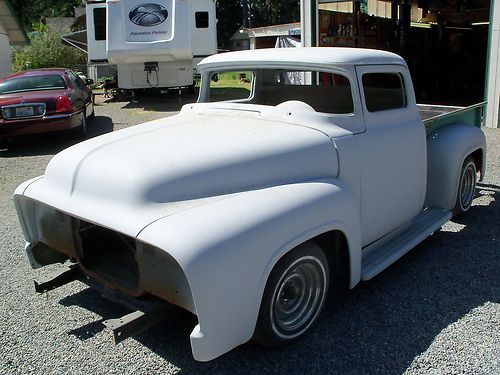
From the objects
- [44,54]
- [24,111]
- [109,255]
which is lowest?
[109,255]

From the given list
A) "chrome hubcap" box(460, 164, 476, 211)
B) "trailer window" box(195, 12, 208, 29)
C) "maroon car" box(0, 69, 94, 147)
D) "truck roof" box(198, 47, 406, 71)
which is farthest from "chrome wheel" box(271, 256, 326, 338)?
"trailer window" box(195, 12, 208, 29)

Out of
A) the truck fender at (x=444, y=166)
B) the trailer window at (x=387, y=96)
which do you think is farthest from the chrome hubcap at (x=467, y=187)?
the trailer window at (x=387, y=96)

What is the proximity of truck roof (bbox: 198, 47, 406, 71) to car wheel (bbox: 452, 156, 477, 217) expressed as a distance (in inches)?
65.4

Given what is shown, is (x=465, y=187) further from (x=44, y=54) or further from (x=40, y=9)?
(x=40, y=9)

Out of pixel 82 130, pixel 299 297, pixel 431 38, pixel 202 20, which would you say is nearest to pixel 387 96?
pixel 299 297

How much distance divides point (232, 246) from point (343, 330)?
1274 mm

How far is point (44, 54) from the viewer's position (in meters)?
27.2

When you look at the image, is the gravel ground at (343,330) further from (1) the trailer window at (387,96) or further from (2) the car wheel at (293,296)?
(1) the trailer window at (387,96)

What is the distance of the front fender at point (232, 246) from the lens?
8.24 ft

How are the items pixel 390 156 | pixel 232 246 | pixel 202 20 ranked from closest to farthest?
pixel 232 246 < pixel 390 156 < pixel 202 20

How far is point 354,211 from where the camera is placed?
11.3ft

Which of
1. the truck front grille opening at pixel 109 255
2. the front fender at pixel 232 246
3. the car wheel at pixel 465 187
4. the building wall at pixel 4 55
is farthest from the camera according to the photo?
the building wall at pixel 4 55

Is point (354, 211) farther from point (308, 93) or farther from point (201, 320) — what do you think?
point (308, 93)

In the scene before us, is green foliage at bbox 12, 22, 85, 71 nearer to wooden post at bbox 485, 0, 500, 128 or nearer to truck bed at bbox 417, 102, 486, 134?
wooden post at bbox 485, 0, 500, 128
